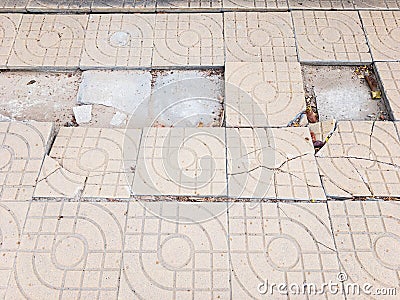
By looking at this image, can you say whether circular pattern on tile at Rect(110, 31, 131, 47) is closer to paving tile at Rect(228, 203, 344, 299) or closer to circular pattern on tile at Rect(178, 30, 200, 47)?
circular pattern on tile at Rect(178, 30, 200, 47)

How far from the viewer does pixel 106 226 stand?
9.37ft

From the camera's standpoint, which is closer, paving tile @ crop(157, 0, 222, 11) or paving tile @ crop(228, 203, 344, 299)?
paving tile @ crop(228, 203, 344, 299)

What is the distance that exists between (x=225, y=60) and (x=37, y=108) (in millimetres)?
1740

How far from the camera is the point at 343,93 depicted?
371 cm

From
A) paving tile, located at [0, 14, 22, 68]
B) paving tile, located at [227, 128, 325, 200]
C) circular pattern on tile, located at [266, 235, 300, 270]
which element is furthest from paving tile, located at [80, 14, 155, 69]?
circular pattern on tile, located at [266, 235, 300, 270]

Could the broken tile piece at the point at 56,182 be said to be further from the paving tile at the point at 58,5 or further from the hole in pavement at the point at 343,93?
the hole in pavement at the point at 343,93

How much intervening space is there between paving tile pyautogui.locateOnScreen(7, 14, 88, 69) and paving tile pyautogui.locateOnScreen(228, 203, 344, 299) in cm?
221

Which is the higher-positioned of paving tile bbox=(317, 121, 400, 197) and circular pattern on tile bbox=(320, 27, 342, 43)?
circular pattern on tile bbox=(320, 27, 342, 43)

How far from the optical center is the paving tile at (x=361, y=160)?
302 centimetres

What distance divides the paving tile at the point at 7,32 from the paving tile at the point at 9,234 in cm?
158

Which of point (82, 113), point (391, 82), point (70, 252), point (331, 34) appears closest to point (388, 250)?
point (391, 82)

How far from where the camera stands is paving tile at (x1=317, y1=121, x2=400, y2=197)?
3.02 metres

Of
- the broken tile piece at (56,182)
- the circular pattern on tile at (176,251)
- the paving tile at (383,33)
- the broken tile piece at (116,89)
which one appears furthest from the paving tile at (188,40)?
the circular pattern on tile at (176,251)

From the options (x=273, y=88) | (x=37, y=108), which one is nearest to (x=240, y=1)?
(x=273, y=88)
